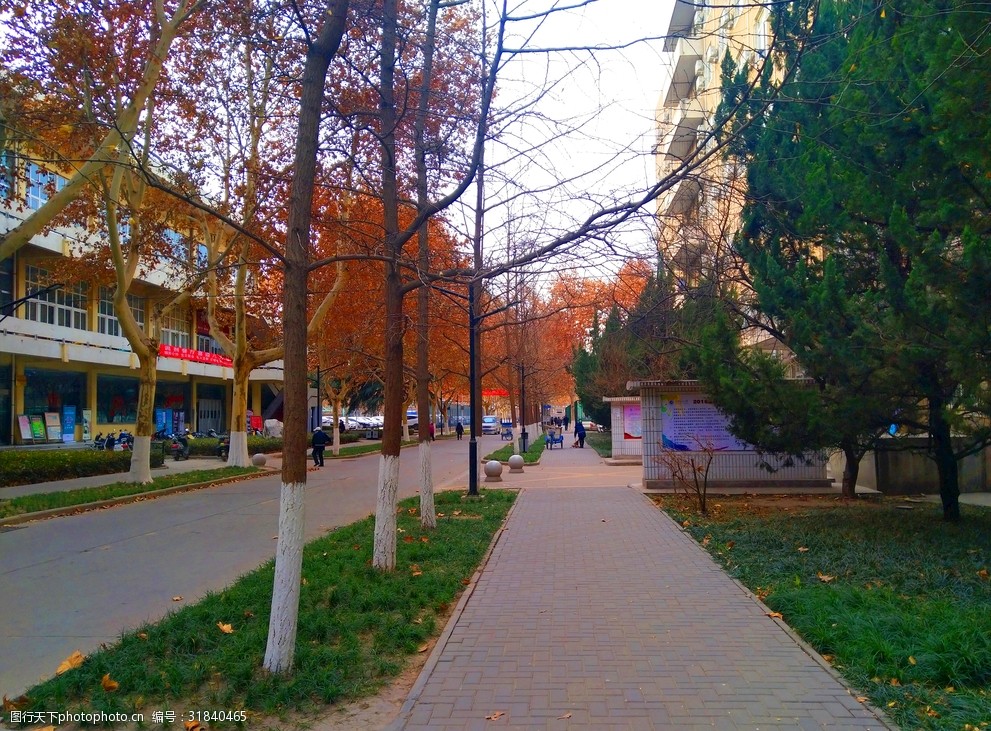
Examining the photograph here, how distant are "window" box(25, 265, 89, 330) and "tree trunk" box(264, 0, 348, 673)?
3292 cm

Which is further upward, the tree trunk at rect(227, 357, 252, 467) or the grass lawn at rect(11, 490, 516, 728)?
the tree trunk at rect(227, 357, 252, 467)

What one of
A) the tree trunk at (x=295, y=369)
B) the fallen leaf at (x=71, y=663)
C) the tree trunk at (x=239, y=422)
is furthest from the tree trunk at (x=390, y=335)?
the tree trunk at (x=239, y=422)

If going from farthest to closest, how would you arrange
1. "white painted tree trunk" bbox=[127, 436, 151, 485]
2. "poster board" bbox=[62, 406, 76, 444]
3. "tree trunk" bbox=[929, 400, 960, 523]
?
"poster board" bbox=[62, 406, 76, 444] < "white painted tree trunk" bbox=[127, 436, 151, 485] < "tree trunk" bbox=[929, 400, 960, 523]

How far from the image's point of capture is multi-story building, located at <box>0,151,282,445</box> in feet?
111

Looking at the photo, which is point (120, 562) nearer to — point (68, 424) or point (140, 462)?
point (140, 462)

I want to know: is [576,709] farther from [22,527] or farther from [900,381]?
[22,527]

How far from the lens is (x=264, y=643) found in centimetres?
610

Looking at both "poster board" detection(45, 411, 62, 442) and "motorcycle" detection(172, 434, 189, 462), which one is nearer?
"motorcycle" detection(172, 434, 189, 462)

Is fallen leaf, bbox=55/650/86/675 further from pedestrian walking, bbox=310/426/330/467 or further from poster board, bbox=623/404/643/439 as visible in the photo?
poster board, bbox=623/404/643/439

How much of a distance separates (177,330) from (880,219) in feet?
163

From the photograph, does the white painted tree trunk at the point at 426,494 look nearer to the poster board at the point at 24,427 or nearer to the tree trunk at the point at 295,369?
the tree trunk at the point at 295,369

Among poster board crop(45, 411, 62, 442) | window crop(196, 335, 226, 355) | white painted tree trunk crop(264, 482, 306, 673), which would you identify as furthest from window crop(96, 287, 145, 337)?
white painted tree trunk crop(264, 482, 306, 673)

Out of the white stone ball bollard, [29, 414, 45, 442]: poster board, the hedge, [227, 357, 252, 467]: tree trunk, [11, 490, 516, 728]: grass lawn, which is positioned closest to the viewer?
[11, 490, 516, 728]: grass lawn

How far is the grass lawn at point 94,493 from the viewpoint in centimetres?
1548
